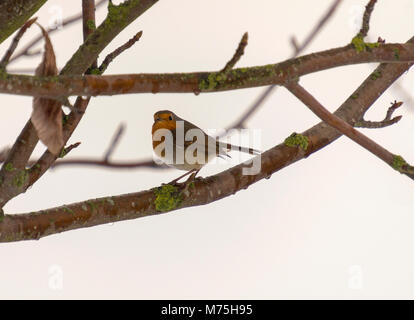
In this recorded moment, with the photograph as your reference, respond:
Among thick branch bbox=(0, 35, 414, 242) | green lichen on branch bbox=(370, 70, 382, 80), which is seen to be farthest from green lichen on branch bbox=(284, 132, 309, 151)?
green lichen on branch bbox=(370, 70, 382, 80)

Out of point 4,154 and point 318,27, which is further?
point 4,154

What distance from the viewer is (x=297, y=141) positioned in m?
1.33

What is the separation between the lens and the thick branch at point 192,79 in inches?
31.3

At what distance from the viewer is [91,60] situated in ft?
3.44

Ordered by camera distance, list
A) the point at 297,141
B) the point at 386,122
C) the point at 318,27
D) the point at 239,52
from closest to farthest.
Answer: the point at 239,52, the point at 318,27, the point at 386,122, the point at 297,141

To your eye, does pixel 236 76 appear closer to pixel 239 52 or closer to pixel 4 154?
pixel 239 52

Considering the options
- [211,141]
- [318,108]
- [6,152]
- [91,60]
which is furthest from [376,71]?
[6,152]

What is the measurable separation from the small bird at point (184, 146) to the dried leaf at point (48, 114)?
1.93 ft

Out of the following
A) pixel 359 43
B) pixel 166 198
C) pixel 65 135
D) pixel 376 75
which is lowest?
pixel 166 198

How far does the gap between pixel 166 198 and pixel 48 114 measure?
375 mm

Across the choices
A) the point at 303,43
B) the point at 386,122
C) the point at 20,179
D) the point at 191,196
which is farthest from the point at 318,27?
the point at 20,179

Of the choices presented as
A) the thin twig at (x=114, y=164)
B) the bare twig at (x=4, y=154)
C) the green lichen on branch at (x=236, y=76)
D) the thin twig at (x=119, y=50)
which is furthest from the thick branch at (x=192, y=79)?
the bare twig at (x=4, y=154)

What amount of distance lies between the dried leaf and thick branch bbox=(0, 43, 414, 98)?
4cm

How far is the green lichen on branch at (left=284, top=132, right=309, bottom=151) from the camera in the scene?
133 cm
